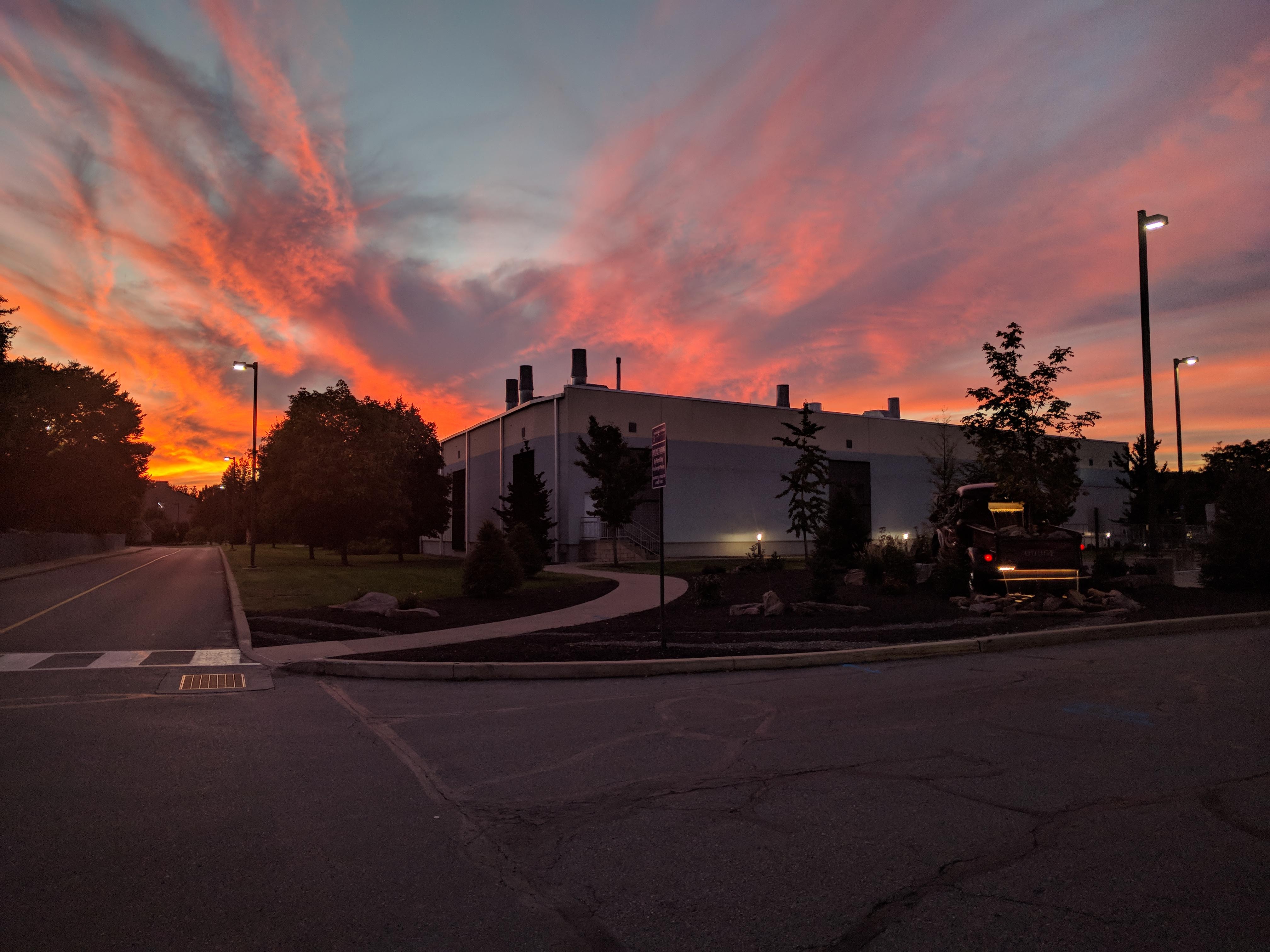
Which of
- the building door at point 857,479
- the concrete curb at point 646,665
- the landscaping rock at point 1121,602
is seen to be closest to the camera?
the concrete curb at point 646,665

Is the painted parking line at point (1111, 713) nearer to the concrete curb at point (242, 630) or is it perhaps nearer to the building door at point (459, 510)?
the concrete curb at point (242, 630)

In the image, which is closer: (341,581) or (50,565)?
(341,581)

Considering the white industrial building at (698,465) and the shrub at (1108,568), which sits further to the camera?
the white industrial building at (698,465)

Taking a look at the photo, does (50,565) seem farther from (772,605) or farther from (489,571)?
(772,605)

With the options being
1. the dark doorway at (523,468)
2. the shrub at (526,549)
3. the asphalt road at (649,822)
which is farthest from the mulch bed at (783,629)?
the dark doorway at (523,468)

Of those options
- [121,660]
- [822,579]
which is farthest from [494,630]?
[822,579]

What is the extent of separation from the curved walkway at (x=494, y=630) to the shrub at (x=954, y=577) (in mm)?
6228

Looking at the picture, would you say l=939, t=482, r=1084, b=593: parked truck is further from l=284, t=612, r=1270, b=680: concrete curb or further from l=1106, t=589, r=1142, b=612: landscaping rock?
l=284, t=612, r=1270, b=680: concrete curb

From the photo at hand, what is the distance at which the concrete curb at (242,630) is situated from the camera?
1145 cm

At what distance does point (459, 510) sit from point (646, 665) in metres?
55.1

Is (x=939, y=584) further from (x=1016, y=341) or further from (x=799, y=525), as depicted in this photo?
(x=799, y=525)

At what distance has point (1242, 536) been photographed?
17.2 m

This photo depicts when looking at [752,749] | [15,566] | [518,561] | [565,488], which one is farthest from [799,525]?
[15,566]

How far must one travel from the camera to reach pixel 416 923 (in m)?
3.52
